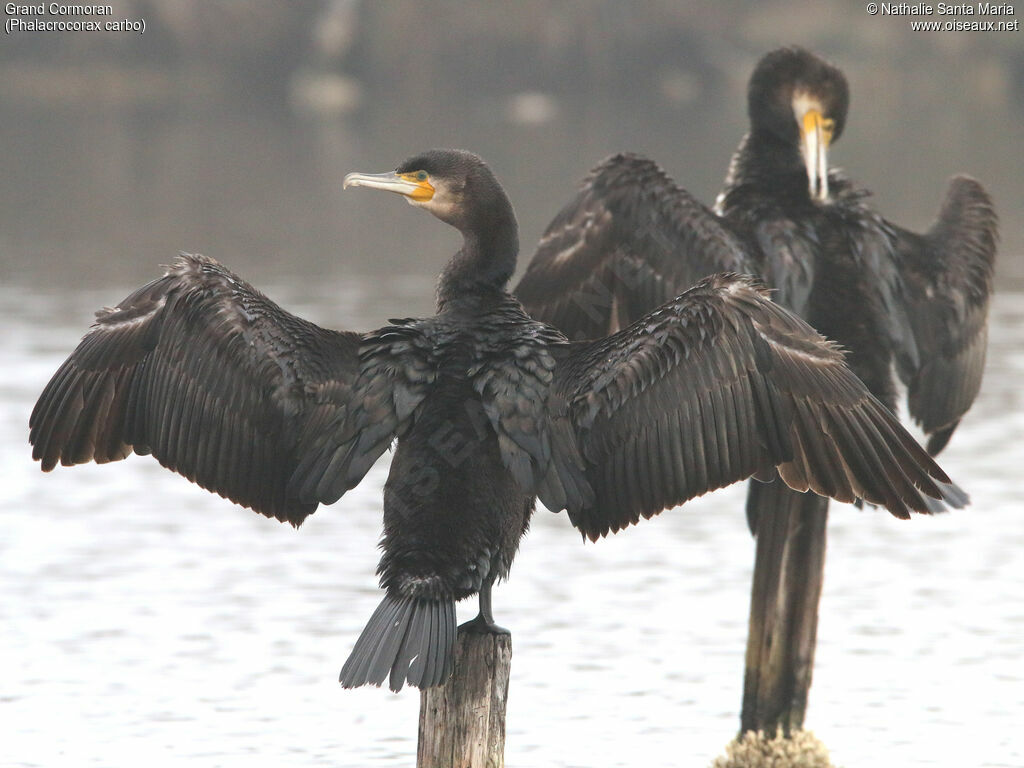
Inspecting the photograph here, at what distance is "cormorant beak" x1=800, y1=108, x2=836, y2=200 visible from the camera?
227 inches

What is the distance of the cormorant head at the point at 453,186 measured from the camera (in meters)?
4.57

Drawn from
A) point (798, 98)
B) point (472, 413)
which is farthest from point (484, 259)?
point (798, 98)

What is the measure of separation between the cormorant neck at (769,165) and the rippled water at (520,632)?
202cm

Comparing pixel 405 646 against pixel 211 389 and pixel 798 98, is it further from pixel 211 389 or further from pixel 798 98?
pixel 798 98

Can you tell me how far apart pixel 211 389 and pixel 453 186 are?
32.3 inches

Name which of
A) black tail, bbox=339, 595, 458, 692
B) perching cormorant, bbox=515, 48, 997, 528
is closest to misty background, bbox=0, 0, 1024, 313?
perching cormorant, bbox=515, 48, 997, 528

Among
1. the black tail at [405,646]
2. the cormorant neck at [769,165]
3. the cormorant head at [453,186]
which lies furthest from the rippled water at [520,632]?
the cormorant head at [453,186]

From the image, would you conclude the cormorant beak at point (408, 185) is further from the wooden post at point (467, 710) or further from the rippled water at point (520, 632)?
the rippled water at point (520, 632)

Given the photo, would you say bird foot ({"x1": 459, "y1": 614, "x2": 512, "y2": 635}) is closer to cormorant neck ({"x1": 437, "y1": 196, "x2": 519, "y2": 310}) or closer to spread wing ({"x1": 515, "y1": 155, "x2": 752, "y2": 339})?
cormorant neck ({"x1": 437, "y1": 196, "x2": 519, "y2": 310})

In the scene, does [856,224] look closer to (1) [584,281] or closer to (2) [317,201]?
(1) [584,281]

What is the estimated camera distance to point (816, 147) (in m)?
5.92

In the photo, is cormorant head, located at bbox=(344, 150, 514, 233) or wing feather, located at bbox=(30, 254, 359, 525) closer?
wing feather, located at bbox=(30, 254, 359, 525)

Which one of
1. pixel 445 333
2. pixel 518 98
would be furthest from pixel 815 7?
pixel 445 333

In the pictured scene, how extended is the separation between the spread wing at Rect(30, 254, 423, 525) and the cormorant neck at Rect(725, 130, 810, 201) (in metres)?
1.97
